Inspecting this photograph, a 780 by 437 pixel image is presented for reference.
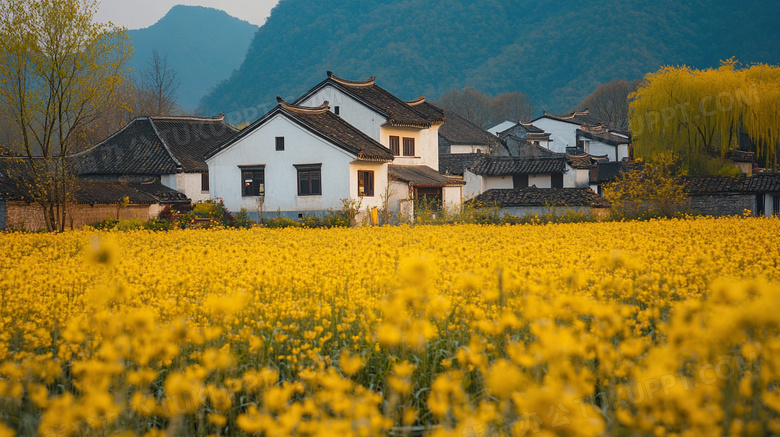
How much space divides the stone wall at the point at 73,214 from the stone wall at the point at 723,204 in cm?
1921

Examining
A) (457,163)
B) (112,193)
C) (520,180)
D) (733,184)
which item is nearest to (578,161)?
(520,180)

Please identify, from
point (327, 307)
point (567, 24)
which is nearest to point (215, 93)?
point (567, 24)

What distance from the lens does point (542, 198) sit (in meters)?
21.2

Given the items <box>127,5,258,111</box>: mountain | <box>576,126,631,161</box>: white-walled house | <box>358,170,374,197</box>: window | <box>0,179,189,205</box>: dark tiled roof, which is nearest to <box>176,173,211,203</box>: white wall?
<box>0,179,189,205</box>: dark tiled roof

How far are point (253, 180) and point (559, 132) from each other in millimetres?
36597

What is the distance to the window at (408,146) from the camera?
3000 cm

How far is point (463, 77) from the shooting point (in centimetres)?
9875

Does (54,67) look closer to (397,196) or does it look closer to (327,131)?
(327,131)

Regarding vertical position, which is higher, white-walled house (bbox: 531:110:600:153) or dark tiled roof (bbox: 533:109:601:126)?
dark tiled roof (bbox: 533:109:601:126)

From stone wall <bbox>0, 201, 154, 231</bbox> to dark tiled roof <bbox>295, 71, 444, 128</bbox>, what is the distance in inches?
393

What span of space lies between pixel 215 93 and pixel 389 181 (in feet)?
260

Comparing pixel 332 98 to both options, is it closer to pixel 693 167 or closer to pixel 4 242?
pixel 693 167

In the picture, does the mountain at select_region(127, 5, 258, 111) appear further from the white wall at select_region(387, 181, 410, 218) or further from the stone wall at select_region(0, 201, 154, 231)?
the stone wall at select_region(0, 201, 154, 231)

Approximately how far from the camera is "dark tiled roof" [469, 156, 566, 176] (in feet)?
104
